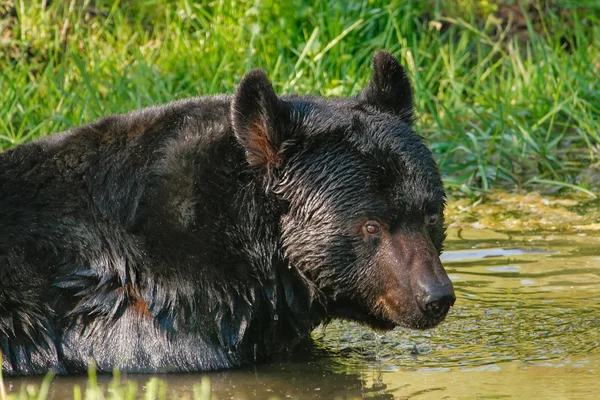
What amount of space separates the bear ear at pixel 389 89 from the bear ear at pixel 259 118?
2.04 ft

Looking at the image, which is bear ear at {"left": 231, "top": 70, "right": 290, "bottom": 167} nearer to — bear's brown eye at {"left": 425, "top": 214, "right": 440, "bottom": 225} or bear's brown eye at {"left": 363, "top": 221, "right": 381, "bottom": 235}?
bear's brown eye at {"left": 363, "top": 221, "right": 381, "bottom": 235}

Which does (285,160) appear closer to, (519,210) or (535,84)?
(519,210)

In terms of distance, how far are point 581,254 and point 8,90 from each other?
16.4 feet

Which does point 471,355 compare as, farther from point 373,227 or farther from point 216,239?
point 216,239

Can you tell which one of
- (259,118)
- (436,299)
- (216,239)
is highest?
(259,118)

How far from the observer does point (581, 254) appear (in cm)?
743

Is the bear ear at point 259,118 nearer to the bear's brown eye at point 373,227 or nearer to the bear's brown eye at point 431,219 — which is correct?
the bear's brown eye at point 373,227

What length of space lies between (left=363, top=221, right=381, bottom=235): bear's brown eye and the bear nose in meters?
0.38

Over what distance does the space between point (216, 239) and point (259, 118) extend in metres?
0.60

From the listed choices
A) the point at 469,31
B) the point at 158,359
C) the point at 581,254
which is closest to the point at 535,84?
the point at 469,31

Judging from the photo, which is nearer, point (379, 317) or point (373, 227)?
point (373, 227)

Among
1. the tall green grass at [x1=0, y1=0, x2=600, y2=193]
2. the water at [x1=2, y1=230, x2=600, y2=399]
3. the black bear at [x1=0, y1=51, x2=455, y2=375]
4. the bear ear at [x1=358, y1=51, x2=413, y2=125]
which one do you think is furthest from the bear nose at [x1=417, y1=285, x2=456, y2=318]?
the tall green grass at [x1=0, y1=0, x2=600, y2=193]

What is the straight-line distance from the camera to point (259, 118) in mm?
5234

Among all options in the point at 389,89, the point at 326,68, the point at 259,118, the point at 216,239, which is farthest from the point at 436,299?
the point at 326,68
